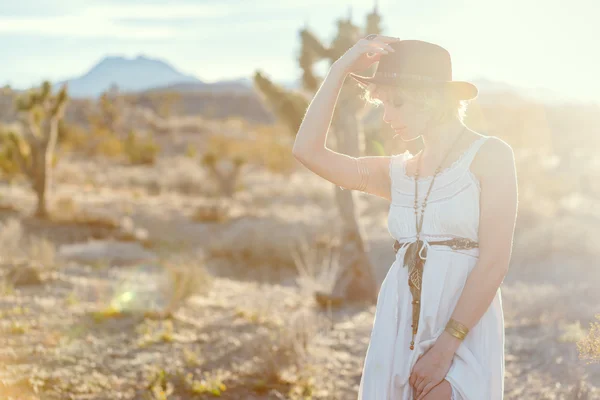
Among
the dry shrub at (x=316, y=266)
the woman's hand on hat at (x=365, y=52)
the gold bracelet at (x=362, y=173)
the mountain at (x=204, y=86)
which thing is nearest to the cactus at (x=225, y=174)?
the dry shrub at (x=316, y=266)

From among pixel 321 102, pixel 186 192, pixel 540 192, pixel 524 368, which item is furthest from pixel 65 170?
pixel 321 102

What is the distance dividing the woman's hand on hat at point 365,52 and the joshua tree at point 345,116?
5.34 meters

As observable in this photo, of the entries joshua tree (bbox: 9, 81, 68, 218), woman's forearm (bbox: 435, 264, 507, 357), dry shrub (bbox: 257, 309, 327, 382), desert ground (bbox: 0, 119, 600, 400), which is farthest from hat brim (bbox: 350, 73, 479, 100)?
joshua tree (bbox: 9, 81, 68, 218)

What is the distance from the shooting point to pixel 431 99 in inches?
77.1

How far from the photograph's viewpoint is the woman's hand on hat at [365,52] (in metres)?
2.02

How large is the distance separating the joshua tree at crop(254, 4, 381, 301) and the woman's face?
5.46 meters

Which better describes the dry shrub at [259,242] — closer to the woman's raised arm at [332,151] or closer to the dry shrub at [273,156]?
the woman's raised arm at [332,151]

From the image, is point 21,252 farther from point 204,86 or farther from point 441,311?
point 204,86

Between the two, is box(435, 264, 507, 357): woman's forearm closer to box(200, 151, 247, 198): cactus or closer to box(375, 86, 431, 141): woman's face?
box(375, 86, 431, 141): woman's face

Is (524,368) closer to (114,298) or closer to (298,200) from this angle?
(114,298)

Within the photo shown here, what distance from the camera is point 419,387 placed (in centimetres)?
189

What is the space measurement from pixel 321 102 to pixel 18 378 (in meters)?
3.39

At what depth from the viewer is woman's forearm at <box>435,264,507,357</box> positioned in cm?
184

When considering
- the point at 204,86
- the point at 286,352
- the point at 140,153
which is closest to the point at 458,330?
the point at 286,352
